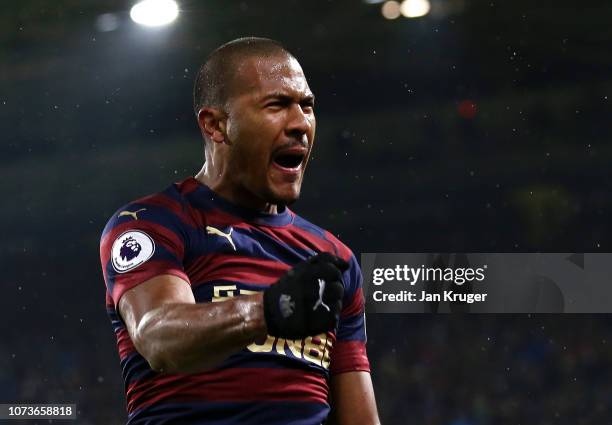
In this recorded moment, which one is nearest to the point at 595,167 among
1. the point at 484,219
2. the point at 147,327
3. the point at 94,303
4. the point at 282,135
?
the point at 484,219

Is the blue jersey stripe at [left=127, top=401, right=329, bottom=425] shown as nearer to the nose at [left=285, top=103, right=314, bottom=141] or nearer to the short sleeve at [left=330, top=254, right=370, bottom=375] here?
the short sleeve at [left=330, top=254, right=370, bottom=375]

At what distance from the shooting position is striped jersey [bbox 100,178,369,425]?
1.33 m

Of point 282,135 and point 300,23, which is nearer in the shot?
point 282,135

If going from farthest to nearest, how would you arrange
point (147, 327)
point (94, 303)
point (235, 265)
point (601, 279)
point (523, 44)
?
1. point (94, 303)
2. point (523, 44)
3. point (601, 279)
4. point (235, 265)
5. point (147, 327)

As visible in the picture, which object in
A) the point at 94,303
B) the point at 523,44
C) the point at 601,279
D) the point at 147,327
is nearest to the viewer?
the point at 147,327

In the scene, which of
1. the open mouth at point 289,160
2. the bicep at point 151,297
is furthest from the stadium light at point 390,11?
the bicep at point 151,297

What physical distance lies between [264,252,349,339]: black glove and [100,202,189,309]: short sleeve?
0.85 ft

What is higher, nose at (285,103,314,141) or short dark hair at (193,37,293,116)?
short dark hair at (193,37,293,116)

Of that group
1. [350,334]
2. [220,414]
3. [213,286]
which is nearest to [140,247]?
[213,286]

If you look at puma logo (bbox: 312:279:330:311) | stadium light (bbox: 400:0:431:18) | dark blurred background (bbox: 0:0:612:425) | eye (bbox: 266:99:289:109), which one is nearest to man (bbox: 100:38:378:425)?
eye (bbox: 266:99:289:109)

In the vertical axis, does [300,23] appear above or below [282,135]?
above

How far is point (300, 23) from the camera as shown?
4434 millimetres

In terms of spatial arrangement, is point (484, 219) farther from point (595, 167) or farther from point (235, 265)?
point (235, 265)

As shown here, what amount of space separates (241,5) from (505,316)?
1.89 metres
